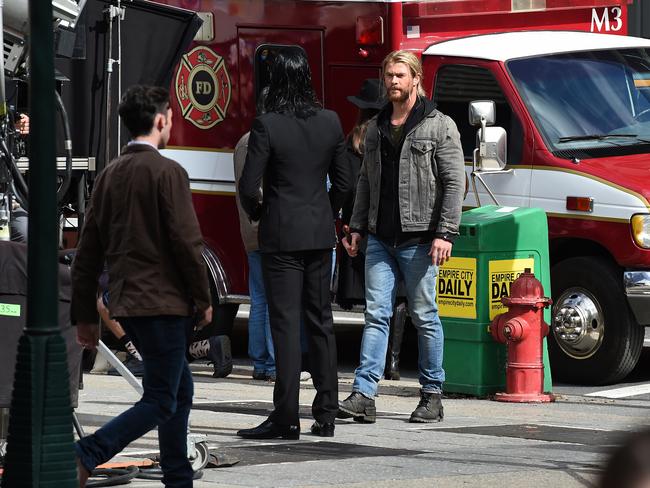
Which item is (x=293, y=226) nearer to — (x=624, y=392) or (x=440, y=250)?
(x=440, y=250)

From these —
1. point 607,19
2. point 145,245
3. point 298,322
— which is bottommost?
point 298,322

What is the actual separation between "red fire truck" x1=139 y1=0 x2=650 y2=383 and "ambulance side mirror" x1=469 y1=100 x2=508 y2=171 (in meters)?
0.45

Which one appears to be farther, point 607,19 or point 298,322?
point 607,19

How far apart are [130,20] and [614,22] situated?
4.31m

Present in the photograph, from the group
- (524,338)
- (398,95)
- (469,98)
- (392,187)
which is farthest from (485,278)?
(398,95)

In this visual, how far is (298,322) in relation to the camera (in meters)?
6.95

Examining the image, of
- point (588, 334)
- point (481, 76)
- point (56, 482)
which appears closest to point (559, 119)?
point (481, 76)

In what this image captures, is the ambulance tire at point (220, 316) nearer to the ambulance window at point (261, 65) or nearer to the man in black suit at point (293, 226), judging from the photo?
the ambulance window at point (261, 65)

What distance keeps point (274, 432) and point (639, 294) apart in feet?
11.0

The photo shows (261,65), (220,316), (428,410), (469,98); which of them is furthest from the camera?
(220,316)

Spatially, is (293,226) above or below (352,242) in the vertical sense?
above

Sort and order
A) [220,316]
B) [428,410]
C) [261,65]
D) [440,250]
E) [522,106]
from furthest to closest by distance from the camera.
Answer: [220,316]
[261,65]
[522,106]
[428,410]
[440,250]

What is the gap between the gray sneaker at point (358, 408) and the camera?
24.5 feet

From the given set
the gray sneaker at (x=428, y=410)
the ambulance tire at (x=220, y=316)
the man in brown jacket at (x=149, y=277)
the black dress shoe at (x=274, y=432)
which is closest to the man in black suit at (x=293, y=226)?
the black dress shoe at (x=274, y=432)
